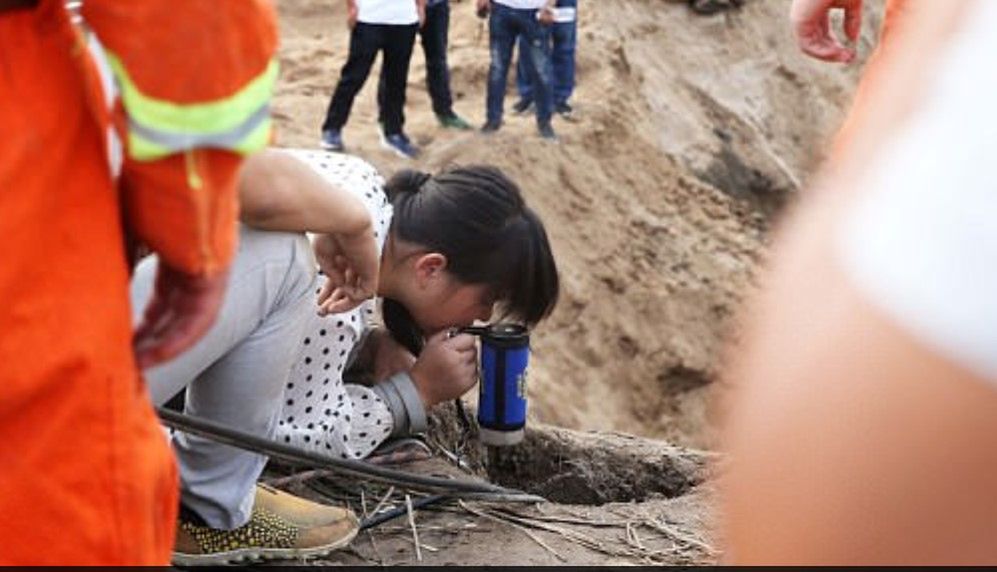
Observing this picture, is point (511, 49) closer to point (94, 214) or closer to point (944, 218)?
point (94, 214)

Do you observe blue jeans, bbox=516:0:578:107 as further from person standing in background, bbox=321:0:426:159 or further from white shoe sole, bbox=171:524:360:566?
white shoe sole, bbox=171:524:360:566

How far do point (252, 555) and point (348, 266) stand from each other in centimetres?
58

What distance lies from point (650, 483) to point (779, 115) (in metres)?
6.63

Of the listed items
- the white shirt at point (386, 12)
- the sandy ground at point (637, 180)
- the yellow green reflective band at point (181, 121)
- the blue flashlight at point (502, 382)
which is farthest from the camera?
the white shirt at point (386, 12)

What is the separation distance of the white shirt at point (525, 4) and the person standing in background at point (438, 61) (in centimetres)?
29

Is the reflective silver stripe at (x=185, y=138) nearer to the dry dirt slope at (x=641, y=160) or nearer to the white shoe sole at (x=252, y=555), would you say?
the white shoe sole at (x=252, y=555)

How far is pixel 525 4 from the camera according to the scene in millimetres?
7668

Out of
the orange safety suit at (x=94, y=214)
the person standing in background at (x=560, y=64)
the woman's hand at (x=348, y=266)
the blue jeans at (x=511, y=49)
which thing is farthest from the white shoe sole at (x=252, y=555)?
the person standing in background at (x=560, y=64)

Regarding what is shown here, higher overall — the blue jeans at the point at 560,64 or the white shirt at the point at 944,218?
the white shirt at the point at 944,218

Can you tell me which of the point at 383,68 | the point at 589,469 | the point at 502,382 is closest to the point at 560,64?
the point at 383,68

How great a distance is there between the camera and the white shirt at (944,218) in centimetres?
84

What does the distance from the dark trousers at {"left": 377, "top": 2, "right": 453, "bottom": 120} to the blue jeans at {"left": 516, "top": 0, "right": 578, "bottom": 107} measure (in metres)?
0.42

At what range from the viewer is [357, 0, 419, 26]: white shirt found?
696 cm

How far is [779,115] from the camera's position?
1019cm
